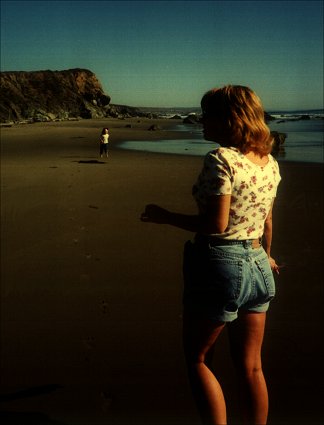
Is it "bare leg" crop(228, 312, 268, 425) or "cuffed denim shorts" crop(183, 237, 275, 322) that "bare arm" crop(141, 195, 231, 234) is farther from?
"bare leg" crop(228, 312, 268, 425)

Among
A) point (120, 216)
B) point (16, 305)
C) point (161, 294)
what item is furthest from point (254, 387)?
point (120, 216)

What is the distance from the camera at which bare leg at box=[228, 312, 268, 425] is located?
7.88ft

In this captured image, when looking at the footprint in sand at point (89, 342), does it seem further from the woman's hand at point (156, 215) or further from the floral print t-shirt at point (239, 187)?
the floral print t-shirt at point (239, 187)

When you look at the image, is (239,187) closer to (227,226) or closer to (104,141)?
(227,226)

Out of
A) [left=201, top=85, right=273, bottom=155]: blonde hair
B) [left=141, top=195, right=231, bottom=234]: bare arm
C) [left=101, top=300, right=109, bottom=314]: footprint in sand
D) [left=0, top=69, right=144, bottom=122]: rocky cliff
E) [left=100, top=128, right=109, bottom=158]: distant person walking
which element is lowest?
[left=101, top=300, right=109, bottom=314]: footprint in sand

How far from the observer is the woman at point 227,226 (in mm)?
2119

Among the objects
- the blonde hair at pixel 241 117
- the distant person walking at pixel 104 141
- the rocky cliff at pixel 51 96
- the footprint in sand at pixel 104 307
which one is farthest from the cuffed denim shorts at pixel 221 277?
the rocky cliff at pixel 51 96

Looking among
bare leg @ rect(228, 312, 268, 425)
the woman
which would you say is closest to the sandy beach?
bare leg @ rect(228, 312, 268, 425)

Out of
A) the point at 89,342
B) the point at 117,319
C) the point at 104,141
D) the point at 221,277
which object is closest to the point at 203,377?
the point at 221,277

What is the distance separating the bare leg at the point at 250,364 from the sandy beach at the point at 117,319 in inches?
38.0

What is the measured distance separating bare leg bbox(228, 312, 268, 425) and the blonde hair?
872mm

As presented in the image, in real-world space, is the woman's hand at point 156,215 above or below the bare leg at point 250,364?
above

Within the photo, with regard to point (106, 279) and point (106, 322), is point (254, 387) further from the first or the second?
point (106, 279)

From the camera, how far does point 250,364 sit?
2447 millimetres
